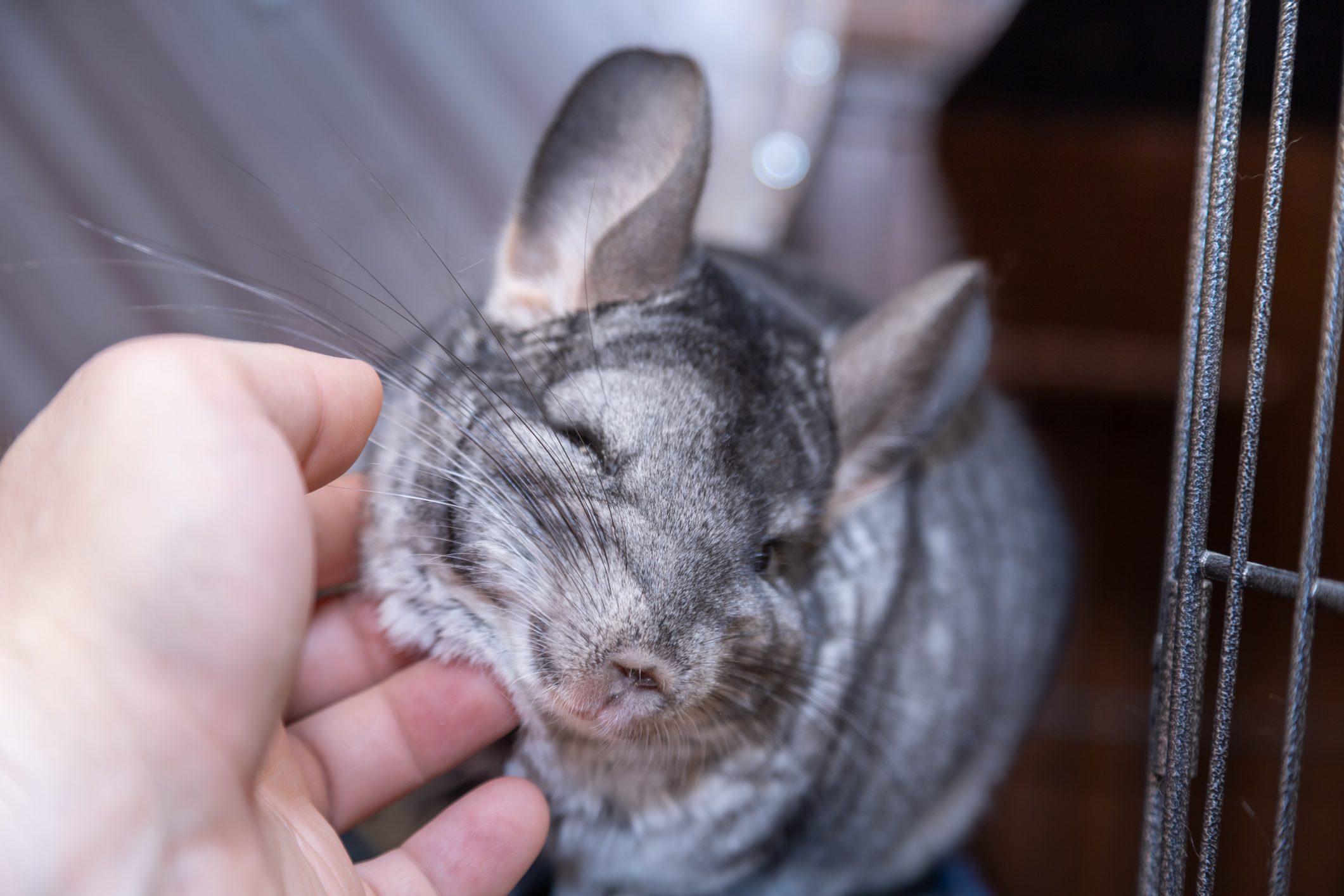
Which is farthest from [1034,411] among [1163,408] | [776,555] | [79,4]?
[79,4]

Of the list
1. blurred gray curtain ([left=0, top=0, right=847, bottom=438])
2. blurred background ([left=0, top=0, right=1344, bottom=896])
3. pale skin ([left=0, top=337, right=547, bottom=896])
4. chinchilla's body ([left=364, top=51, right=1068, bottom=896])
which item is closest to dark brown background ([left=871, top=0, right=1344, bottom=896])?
blurred background ([left=0, top=0, right=1344, bottom=896])

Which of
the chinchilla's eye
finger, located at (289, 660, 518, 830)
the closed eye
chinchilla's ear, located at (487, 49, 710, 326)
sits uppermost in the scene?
chinchilla's ear, located at (487, 49, 710, 326)

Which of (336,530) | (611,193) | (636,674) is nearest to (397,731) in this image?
(336,530)

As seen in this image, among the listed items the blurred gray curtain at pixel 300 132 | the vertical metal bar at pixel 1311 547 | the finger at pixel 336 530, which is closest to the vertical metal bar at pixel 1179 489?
the vertical metal bar at pixel 1311 547

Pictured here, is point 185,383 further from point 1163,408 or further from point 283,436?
point 1163,408

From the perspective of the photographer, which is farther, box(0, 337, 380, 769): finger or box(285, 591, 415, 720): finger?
box(285, 591, 415, 720): finger

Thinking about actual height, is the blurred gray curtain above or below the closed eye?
above

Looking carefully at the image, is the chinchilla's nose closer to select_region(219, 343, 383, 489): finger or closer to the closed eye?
the closed eye
